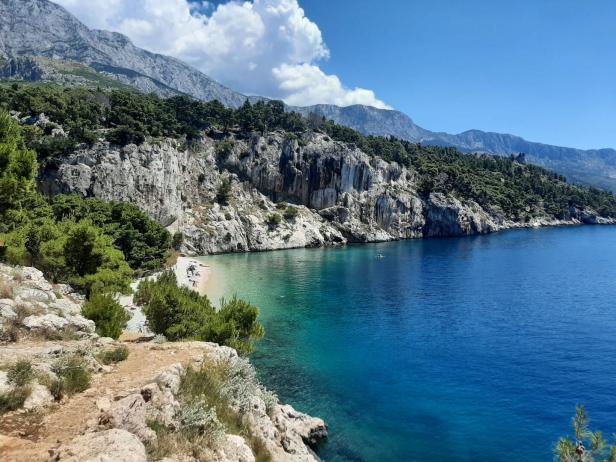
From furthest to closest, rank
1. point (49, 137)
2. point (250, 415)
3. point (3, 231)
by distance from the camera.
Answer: point (49, 137), point (3, 231), point (250, 415)

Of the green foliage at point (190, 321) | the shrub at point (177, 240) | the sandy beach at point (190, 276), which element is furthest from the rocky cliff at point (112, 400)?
the shrub at point (177, 240)

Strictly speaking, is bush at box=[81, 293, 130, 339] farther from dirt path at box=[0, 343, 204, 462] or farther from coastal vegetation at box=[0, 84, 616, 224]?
coastal vegetation at box=[0, 84, 616, 224]

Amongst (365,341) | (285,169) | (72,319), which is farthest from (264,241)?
(72,319)

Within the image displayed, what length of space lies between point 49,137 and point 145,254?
42008mm

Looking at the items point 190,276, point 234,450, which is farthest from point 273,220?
point 234,450

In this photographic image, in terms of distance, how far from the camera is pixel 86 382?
41.6 ft

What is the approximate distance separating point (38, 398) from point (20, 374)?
0.99m

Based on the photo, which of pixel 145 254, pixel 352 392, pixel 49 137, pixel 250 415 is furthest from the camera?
pixel 49 137

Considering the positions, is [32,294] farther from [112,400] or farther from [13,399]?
[112,400]

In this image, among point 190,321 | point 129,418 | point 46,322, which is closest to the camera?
point 129,418

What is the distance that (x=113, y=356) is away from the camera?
15.2 m

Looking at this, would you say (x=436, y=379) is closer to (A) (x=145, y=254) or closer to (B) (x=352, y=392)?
(B) (x=352, y=392)

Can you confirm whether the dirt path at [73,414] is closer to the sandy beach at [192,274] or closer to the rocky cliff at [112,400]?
the rocky cliff at [112,400]

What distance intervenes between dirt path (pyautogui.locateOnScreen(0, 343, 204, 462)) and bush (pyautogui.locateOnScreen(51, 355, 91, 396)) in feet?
0.81
